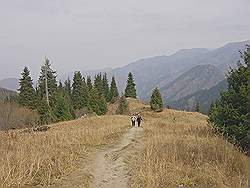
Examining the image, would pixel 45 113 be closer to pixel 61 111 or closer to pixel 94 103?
pixel 61 111

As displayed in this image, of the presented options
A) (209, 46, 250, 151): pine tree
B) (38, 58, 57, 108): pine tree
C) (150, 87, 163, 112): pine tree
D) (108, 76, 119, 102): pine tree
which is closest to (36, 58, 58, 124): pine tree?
(38, 58, 57, 108): pine tree

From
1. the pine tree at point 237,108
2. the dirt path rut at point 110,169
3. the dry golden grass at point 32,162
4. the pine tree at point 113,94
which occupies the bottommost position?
the dirt path rut at point 110,169

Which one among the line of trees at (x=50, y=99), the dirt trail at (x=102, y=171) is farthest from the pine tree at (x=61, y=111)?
the dirt trail at (x=102, y=171)

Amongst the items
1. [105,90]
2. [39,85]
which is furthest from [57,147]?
[105,90]

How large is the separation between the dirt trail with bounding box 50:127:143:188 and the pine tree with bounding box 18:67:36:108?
178 ft

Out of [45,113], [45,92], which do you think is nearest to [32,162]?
[45,113]

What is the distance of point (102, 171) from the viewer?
1348 cm

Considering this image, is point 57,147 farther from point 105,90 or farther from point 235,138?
point 105,90

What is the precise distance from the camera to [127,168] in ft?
45.5

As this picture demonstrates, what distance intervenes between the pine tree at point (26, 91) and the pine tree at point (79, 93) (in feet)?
47.3

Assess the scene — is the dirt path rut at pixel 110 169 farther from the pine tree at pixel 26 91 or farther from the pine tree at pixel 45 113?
the pine tree at pixel 26 91

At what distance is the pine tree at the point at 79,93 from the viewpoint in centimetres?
8306

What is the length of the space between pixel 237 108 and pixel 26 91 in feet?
186

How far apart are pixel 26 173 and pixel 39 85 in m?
64.2
